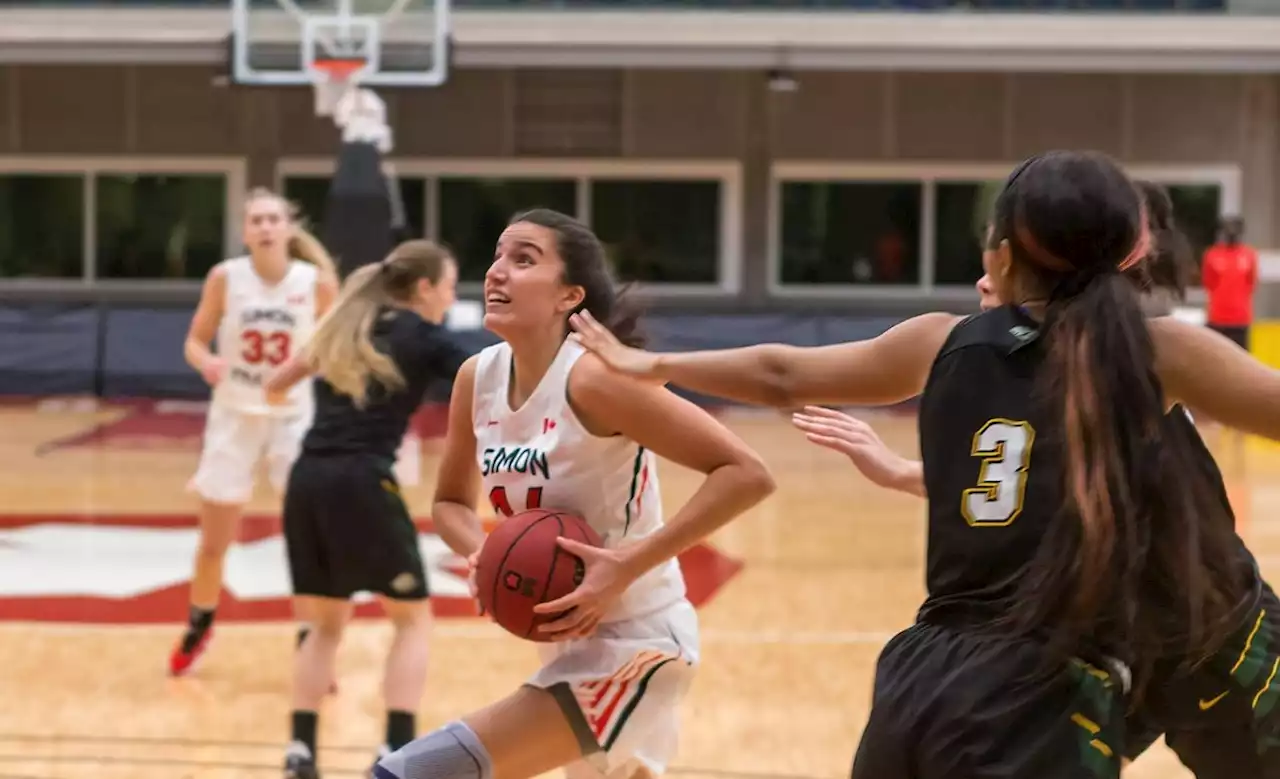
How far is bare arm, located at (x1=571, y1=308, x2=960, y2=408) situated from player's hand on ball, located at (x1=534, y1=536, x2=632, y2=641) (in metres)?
0.55

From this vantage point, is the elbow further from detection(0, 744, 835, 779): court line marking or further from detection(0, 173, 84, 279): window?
detection(0, 173, 84, 279): window

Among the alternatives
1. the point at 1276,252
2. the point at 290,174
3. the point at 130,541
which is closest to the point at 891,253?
the point at 1276,252

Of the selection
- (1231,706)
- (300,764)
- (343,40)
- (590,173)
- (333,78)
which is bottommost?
(300,764)

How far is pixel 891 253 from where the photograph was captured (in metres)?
17.7

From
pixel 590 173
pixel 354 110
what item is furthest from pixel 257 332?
pixel 590 173

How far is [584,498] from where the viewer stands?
10.5 feet

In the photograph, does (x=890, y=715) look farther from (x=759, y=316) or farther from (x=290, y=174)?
(x=290, y=174)

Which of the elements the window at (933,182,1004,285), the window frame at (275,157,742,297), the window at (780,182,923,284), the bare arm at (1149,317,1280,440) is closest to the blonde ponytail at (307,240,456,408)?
the bare arm at (1149,317,1280,440)

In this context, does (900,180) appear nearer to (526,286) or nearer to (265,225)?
(265,225)

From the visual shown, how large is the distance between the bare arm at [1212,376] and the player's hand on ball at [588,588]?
1.11 meters

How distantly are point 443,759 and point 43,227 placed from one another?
16.2 metres

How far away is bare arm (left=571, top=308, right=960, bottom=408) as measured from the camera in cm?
242

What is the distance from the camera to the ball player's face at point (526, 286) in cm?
318

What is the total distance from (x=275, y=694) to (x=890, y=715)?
382 centimetres
